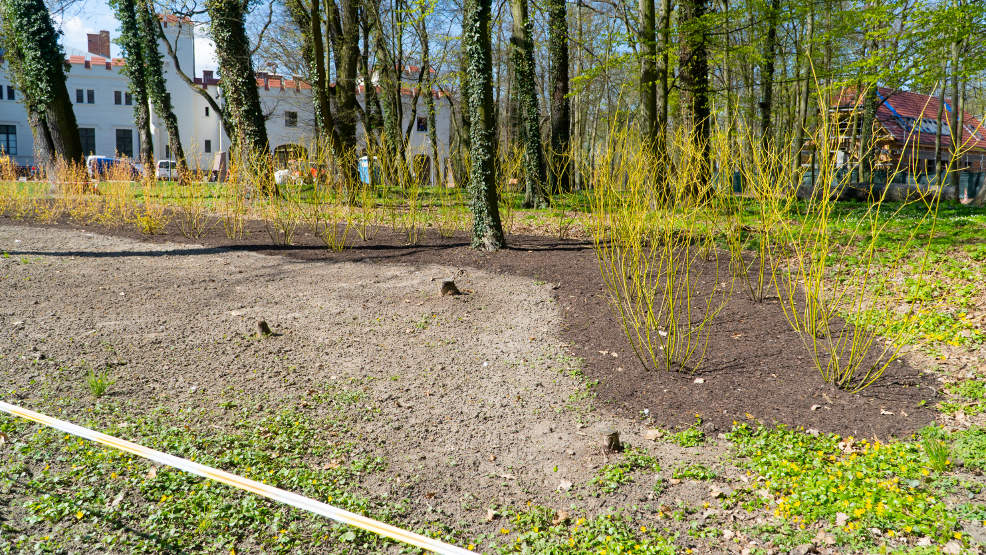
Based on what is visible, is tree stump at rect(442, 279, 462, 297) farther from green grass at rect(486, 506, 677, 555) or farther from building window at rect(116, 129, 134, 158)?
building window at rect(116, 129, 134, 158)

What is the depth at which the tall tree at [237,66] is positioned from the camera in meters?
10.5

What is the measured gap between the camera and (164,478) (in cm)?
265

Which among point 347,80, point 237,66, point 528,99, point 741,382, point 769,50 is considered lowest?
point 741,382

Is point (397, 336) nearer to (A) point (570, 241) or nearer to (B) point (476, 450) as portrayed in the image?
(B) point (476, 450)

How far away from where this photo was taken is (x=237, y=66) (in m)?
10.7

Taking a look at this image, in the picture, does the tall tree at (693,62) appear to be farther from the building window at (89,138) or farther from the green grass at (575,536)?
the building window at (89,138)

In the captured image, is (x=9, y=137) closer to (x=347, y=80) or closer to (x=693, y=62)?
(x=347, y=80)

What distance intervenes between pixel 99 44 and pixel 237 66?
38967 millimetres

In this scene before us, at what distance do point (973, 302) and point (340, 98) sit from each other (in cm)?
1149

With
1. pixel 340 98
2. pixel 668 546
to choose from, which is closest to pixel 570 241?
pixel 668 546

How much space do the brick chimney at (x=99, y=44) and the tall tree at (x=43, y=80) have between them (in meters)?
33.7

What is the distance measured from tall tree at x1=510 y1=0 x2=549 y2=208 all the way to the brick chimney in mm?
40886

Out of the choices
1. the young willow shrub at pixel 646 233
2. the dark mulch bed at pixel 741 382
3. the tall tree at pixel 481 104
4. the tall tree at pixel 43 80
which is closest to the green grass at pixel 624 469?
the dark mulch bed at pixel 741 382

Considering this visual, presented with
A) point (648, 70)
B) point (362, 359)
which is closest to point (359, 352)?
point (362, 359)
